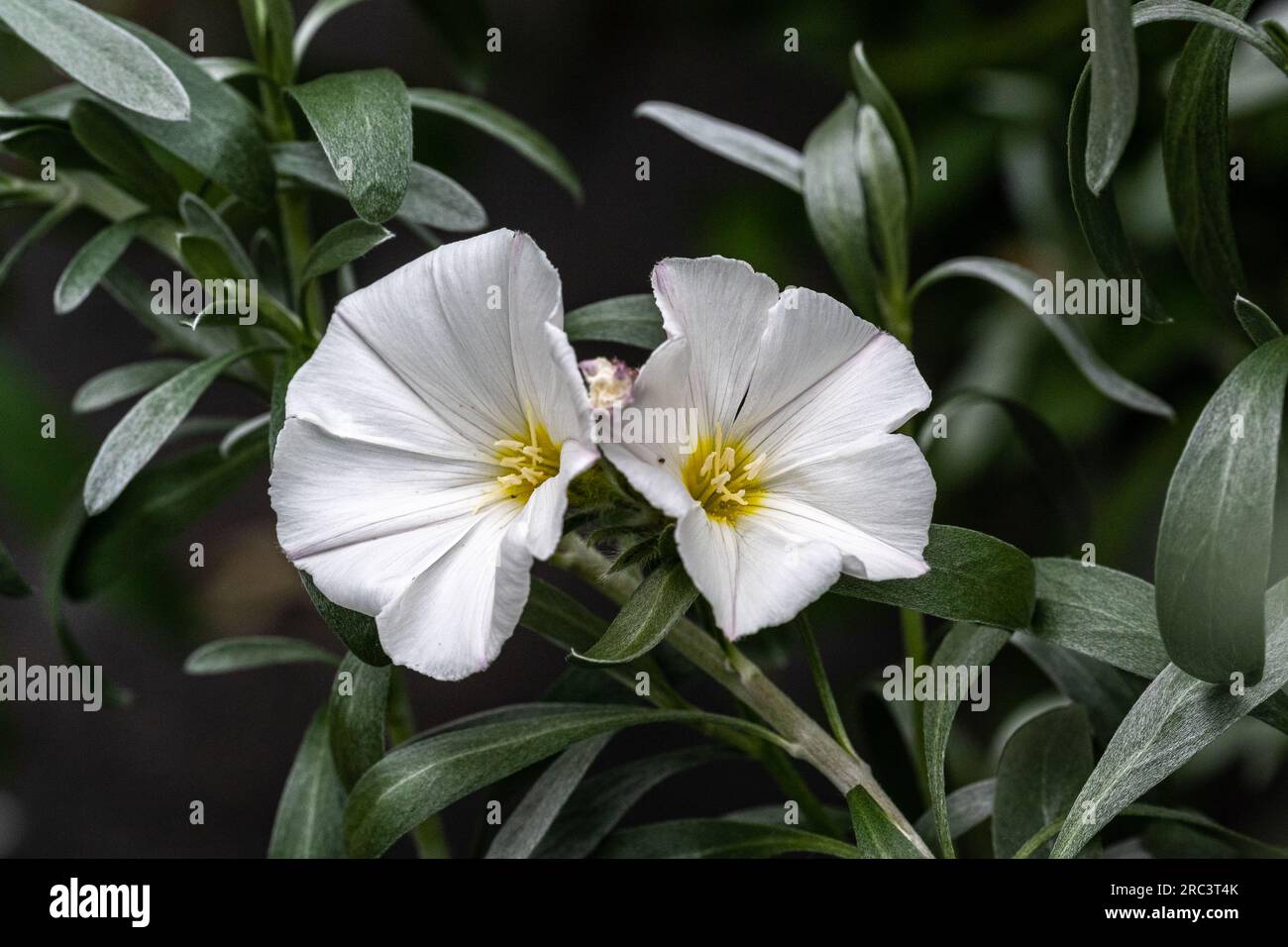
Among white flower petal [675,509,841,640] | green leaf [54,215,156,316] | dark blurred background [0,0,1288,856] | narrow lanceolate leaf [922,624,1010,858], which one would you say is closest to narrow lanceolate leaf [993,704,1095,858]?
narrow lanceolate leaf [922,624,1010,858]

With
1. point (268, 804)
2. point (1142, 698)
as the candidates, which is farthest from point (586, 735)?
point (268, 804)

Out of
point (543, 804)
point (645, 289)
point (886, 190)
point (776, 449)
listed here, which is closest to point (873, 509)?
point (776, 449)

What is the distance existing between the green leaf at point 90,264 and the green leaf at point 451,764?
326mm

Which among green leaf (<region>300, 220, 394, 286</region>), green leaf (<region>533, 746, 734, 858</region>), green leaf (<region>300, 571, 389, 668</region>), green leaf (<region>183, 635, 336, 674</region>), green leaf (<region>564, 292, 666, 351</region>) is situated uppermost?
green leaf (<region>300, 220, 394, 286</region>)

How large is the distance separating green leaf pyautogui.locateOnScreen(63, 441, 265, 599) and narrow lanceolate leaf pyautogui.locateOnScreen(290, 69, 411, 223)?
0.28 m

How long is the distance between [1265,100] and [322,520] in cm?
109

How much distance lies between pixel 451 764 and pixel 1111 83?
18.2 inches

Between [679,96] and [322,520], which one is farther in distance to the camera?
[679,96]

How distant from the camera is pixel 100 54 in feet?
2.23

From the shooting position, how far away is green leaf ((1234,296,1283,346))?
25.2 inches

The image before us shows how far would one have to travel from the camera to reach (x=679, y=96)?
2.23m

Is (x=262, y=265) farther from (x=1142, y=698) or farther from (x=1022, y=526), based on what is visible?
(x=1022, y=526)

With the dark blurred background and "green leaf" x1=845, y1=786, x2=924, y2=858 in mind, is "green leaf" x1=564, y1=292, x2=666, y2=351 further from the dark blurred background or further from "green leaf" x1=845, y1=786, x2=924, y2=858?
the dark blurred background

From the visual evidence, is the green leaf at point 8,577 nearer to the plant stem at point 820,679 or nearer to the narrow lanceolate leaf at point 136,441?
the narrow lanceolate leaf at point 136,441
